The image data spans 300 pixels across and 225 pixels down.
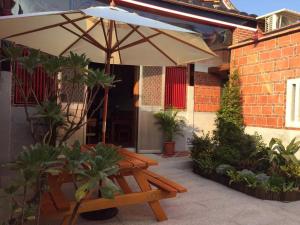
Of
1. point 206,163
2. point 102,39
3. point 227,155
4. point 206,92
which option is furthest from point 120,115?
point 102,39

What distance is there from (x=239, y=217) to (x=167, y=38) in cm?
260

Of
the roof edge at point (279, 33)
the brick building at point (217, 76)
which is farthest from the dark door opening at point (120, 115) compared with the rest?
the roof edge at point (279, 33)

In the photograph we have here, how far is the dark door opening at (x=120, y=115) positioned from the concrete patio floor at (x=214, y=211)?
4170 mm

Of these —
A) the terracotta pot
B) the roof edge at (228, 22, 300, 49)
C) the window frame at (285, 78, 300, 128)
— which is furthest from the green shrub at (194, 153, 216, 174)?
the roof edge at (228, 22, 300, 49)

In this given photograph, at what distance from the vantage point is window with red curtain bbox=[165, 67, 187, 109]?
9.53 m

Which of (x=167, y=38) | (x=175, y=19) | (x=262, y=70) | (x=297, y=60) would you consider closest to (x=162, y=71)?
(x=175, y=19)

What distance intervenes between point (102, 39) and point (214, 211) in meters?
3.05

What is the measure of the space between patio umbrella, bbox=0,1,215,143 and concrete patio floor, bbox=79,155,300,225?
1099mm

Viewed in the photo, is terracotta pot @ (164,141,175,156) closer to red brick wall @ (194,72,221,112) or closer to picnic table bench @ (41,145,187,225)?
red brick wall @ (194,72,221,112)

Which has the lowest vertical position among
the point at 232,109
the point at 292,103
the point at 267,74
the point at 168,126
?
the point at 168,126

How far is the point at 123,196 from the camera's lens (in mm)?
3770

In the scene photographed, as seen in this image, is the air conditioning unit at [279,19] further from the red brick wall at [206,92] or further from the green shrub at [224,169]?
the green shrub at [224,169]

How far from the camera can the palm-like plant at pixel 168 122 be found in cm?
902

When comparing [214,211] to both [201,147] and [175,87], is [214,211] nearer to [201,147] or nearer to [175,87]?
A: [201,147]
